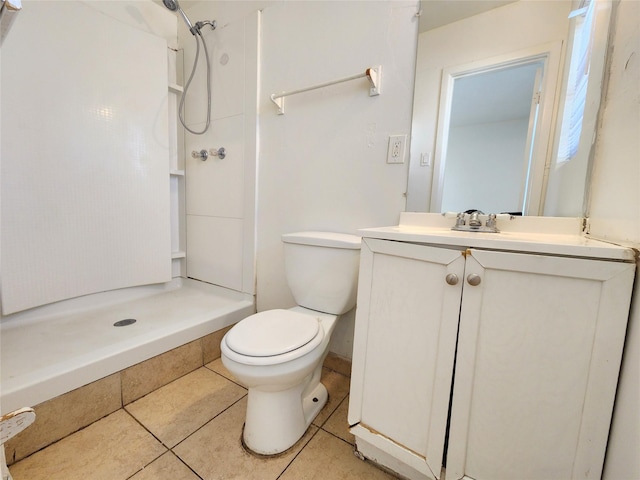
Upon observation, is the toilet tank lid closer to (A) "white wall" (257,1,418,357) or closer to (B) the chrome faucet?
(A) "white wall" (257,1,418,357)

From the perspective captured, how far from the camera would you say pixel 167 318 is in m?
1.47

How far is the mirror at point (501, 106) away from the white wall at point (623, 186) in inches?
3.0

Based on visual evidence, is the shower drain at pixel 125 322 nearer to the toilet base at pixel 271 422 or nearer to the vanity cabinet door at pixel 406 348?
the toilet base at pixel 271 422

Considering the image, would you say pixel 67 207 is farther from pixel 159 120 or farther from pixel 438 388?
pixel 438 388

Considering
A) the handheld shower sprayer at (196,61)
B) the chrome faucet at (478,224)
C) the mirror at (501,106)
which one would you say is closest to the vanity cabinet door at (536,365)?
the chrome faucet at (478,224)

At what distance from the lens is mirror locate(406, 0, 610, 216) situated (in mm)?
914

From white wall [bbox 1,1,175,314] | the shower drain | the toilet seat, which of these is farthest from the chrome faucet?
white wall [bbox 1,1,175,314]

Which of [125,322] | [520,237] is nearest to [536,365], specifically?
[520,237]

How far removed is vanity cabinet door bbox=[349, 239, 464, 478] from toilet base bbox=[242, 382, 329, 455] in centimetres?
24

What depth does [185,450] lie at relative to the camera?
95 cm

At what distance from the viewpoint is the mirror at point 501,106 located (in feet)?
3.00

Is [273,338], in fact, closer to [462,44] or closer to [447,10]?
[462,44]

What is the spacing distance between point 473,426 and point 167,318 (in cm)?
146

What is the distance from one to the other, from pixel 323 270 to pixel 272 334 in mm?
362
